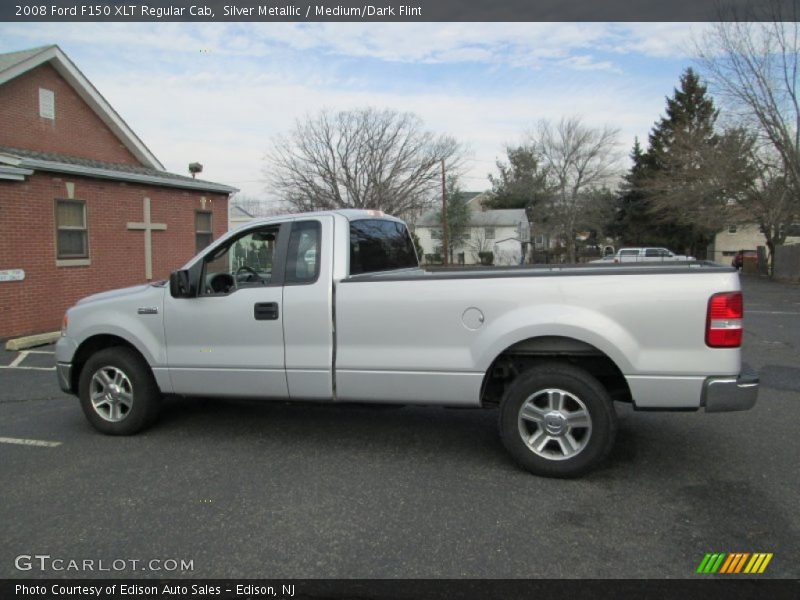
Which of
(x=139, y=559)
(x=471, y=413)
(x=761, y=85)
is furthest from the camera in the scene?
(x=761, y=85)

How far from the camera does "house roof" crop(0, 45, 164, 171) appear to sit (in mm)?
13477

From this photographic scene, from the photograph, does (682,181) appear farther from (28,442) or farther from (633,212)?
(28,442)

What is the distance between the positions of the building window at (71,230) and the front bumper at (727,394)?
12270 millimetres

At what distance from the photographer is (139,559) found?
311cm

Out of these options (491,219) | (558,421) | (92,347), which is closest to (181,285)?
(92,347)

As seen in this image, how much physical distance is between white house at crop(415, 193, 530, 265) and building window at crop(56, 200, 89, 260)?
4568 centimetres

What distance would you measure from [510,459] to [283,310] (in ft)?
6.89

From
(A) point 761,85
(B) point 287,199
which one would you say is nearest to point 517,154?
(B) point 287,199

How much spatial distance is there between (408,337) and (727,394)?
2124 millimetres

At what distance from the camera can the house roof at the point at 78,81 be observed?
44.2 ft

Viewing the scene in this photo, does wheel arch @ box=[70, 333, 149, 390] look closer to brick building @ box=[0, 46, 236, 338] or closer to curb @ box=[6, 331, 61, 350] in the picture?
curb @ box=[6, 331, 61, 350]

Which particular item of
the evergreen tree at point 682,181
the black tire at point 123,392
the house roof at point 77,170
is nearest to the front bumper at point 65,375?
the black tire at point 123,392

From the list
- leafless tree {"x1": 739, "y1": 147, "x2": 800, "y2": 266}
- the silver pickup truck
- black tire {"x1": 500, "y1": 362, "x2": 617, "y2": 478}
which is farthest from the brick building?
leafless tree {"x1": 739, "y1": 147, "x2": 800, "y2": 266}

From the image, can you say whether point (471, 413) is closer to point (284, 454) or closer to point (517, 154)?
point (284, 454)
